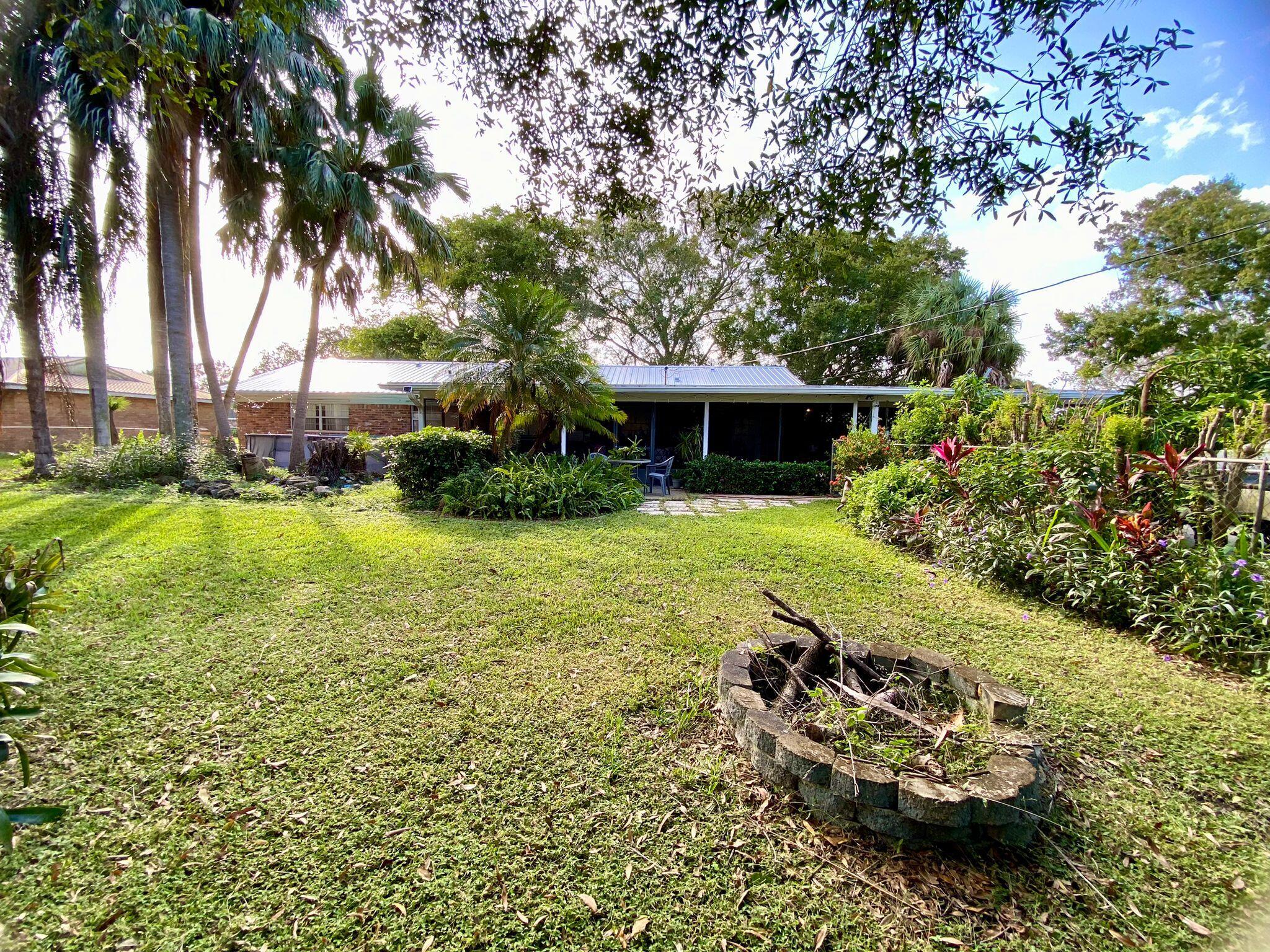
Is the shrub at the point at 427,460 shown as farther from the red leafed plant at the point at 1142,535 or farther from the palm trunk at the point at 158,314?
the red leafed plant at the point at 1142,535

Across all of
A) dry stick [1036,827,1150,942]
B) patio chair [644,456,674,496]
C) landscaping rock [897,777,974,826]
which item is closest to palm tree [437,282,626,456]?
patio chair [644,456,674,496]

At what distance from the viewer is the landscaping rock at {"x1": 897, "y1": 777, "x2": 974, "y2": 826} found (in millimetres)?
1795

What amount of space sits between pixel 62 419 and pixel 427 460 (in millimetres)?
21301

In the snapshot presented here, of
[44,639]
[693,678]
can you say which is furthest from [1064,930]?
[44,639]

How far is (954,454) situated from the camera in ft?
19.3

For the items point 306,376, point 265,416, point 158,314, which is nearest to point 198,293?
point 158,314

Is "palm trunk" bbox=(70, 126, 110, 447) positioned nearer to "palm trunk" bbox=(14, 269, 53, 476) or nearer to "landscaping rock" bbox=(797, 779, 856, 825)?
"palm trunk" bbox=(14, 269, 53, 476)

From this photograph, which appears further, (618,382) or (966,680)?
(618,382)

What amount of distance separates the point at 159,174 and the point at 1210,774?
50.0 feet

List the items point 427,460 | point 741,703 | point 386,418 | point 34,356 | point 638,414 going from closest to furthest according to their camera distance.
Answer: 1. point 741,703
2. point 427,460
3. point 34,356
4. point 386,418
5. point 638,414

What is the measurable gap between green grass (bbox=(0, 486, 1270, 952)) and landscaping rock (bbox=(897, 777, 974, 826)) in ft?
0.57

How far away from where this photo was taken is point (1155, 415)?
5125mm

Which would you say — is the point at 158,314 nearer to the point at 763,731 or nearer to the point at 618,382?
the point at 618,382

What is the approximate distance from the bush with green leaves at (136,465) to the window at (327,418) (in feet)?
14.4
